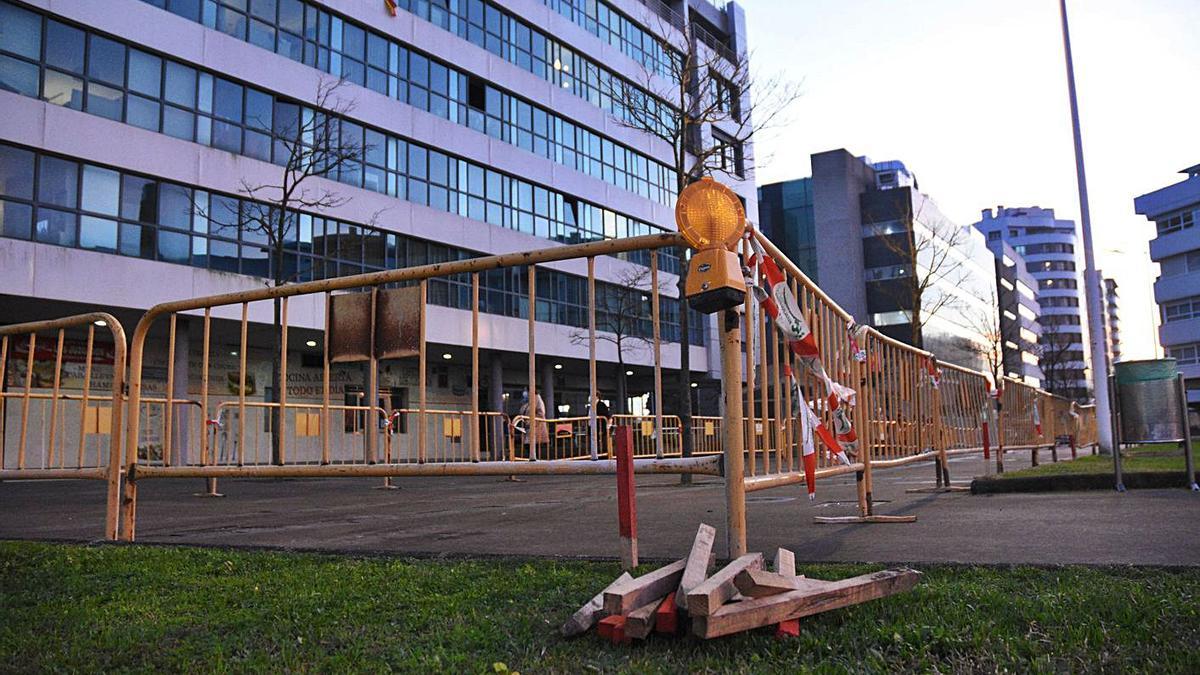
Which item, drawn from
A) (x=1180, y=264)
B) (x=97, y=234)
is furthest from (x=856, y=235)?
(x=97, y=234)

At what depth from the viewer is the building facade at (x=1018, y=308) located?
104 m

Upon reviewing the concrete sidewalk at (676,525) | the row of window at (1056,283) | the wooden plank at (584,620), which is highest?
the row of window at (1056,283)

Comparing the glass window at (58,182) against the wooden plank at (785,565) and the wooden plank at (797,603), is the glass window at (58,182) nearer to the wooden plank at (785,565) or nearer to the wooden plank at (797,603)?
the wooden plank at (785,565)

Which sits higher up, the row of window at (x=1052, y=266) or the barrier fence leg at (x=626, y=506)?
the row of window at (x=1052, y=266)

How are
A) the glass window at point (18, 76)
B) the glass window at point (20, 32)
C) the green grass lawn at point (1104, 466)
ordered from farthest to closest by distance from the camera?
the glass window at point (20, 32), the glass window at point (18, 76), the green grass lawn at point (1104, 466)

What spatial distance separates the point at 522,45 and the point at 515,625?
3509cm

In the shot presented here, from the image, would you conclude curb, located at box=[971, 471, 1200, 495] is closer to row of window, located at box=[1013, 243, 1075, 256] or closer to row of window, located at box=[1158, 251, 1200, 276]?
row of window, located at box=[1158, 251, 1200, 276]

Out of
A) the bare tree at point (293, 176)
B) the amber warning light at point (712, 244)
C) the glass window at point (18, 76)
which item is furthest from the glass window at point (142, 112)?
the amber warning light at point (712, 244)

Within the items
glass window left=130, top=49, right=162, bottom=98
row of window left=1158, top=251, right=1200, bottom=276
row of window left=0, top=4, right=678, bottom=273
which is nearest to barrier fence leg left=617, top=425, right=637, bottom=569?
row of window left=0, top=4, right=678, bottom=273

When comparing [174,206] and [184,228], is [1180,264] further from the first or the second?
[174,206]

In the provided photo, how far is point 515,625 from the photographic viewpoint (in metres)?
3.09

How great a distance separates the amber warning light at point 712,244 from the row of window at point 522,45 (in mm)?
25812

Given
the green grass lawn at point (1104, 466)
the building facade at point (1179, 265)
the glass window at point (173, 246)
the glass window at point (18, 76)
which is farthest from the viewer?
the building facade at point (1179, 265)

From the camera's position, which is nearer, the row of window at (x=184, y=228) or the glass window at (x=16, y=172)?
the glass window at (x=16, y=172)
